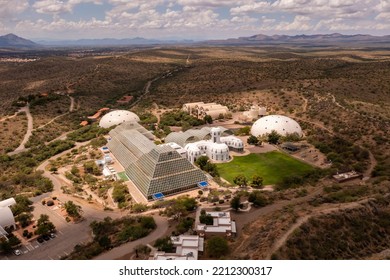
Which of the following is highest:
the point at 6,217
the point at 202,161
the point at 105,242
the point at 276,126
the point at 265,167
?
the point at 276,126

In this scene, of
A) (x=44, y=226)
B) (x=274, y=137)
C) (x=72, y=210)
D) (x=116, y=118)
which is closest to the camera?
(x=44, y=226)

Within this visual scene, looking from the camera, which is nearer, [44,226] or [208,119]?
[44,226]

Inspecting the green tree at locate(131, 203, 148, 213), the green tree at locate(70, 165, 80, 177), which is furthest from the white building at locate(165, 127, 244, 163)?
the green tree at locate(70, 165, 80, 177)

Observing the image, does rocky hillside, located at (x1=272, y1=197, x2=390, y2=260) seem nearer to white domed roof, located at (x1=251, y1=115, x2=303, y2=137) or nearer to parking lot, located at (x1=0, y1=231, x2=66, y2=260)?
parking lot, located at (x1=0, y1=231, x2=66, y2=260)

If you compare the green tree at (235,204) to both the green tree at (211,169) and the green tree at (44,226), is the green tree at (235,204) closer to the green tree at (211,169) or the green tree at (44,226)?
the green tree at (211,169)

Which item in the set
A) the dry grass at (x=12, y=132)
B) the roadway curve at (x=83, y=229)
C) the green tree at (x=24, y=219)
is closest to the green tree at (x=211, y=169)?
the roadway curve at (x=83, y=229)

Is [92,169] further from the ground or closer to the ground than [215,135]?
closer to the ground

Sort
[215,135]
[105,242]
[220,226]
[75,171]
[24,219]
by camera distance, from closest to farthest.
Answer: [105,242] < [220,226] < [24,219] < [75,171] < [215,135]

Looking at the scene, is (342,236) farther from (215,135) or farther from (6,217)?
(6,217)

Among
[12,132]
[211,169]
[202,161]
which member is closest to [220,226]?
[211,169]
